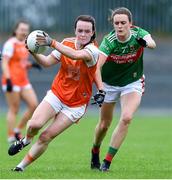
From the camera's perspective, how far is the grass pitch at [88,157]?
34.0 feet

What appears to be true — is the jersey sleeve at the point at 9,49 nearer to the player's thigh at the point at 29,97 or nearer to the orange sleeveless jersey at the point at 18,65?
the orange sleeveless jersey at the point at 18,65

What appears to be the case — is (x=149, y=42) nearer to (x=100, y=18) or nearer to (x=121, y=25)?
(x=121, y=25)

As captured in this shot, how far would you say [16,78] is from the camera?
56.6ft

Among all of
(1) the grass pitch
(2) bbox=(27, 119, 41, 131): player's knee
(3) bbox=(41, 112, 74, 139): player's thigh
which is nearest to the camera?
(2) bbox=(27, 119, 41, 131): player's knee

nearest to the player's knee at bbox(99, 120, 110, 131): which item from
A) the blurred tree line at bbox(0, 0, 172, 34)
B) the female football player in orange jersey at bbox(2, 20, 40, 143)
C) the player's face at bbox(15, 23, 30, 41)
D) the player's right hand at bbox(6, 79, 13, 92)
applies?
the female football player in orange jersey at bbox(2, 20, 40, 143)

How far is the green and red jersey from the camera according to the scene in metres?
10.9

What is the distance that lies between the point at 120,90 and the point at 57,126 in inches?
56.6

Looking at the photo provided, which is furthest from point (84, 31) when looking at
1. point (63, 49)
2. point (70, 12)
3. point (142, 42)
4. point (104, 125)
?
point (70, 12)

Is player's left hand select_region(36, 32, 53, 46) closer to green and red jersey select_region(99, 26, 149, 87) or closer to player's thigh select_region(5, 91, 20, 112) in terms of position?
green and red jersey select_region(99, 26, 149, 87)

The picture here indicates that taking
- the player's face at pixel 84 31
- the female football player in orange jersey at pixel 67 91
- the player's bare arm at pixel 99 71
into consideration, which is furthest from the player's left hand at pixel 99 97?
the player's face at pixel 84 31

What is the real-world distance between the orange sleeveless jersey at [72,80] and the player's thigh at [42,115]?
210 millimetres

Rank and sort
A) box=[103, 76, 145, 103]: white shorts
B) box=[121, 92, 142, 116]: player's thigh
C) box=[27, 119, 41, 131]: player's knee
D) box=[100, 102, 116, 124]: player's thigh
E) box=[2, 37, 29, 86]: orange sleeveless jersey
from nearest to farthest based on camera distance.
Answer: box=[27, 119, 41, 131]: player's knee < box=[121, 92, 142, 116]: player's thigh < box=[103, 76, 145, 103]: white shorts < box=[100, 102, 116, 124]: player's thigh < box=[2, 37, 29, 86]: orange sleeveless jersey

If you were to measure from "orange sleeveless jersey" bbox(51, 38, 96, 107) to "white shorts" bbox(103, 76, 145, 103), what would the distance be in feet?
3.02

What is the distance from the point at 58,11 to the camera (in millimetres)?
28266
